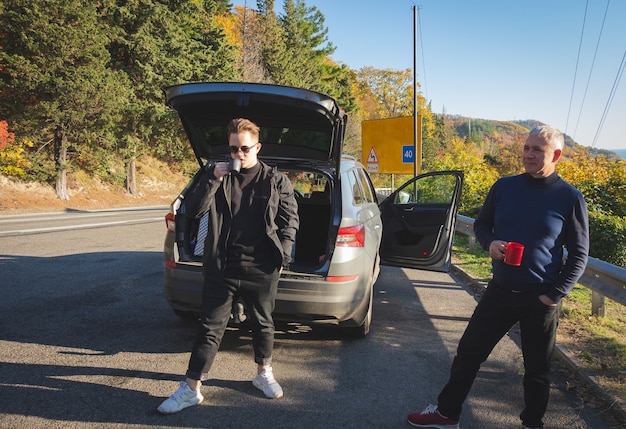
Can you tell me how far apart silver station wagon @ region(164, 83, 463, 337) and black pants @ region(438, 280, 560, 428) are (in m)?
1.22

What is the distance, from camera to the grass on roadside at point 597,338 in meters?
3.51

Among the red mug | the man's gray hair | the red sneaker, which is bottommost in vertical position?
the red sneaker

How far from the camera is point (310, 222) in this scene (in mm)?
5590

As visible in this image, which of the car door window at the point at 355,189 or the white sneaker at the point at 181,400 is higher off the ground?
the car door window at the point at 355,189

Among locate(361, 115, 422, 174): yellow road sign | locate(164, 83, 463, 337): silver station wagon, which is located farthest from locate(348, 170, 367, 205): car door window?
locate(361, 115, 422, 174): yellow road sign

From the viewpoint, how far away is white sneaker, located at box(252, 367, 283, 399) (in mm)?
3059

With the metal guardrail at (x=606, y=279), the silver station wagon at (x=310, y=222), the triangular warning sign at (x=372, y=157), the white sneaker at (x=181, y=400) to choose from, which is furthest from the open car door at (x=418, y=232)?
the triangular warning sign at (x=372, y=157)

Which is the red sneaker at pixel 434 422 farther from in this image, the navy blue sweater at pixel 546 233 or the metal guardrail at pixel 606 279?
the metal guardrail at pixel 606 279

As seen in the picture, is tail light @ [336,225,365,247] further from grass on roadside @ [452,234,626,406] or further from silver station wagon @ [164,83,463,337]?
grass on roadside @ [452,234,626,406]

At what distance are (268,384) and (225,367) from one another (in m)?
0.58

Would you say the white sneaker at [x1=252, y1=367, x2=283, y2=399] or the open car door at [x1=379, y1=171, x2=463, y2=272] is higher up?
the open car door at [x1=379, y1=171, x2=463, y2=272]

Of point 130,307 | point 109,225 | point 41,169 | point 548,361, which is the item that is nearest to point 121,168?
point 41,169

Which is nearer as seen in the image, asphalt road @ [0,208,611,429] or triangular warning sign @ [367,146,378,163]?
asphalt road @ [0,208,611,429]

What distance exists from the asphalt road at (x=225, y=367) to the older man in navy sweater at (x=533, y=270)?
374 mm
